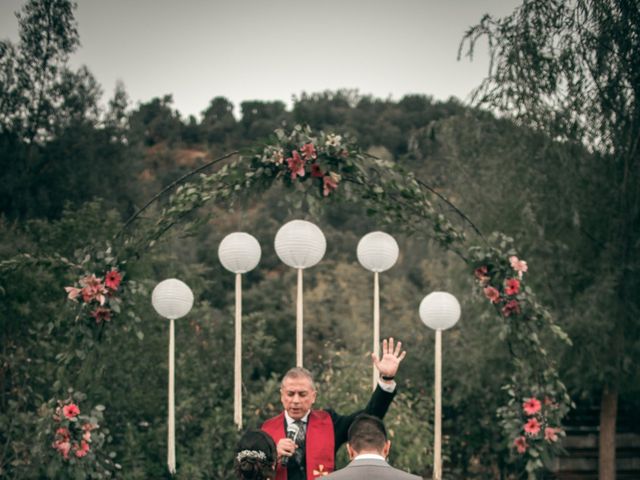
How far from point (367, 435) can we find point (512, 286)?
9.61 ft

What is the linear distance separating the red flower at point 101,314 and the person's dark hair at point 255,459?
110 inches

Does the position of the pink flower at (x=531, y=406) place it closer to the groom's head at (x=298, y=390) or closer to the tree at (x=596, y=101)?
the tree at (x=596, y=101)

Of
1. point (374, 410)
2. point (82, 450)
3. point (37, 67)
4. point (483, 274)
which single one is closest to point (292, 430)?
point (374, 410)

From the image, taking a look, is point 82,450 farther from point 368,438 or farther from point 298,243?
point 368,438

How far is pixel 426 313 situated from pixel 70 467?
9.88 feet

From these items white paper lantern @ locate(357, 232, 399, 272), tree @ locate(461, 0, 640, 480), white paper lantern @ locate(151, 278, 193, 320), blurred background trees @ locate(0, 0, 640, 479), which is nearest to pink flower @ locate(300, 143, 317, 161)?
blurred background trees @ locate(0, 0, 640, 479)

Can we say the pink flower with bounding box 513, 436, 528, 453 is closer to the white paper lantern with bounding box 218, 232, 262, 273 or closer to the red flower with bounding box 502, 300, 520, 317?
the red flower with bounding box 502, 300, 520, 317

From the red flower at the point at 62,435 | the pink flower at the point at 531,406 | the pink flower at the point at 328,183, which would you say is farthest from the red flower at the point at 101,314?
the pink flower at the point at 531,406

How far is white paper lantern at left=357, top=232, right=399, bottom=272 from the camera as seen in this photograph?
19.7 feet

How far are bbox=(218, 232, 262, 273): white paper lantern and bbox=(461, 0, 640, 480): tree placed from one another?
294 cm

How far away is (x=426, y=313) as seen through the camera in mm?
6590

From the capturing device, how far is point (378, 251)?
5988 mm

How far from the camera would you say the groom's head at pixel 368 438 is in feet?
9.46

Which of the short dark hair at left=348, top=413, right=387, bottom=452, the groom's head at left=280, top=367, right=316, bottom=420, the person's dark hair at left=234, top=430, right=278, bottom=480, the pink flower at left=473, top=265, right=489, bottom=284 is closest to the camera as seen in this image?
the person's dark hair at left=234, top=430, right=278, bottom=480
